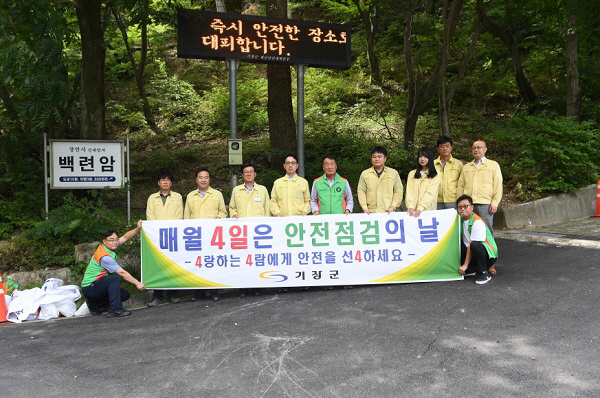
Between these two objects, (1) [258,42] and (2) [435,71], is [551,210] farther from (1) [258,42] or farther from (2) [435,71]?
(1) [258,42]

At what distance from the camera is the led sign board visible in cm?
884

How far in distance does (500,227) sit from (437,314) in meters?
6.31

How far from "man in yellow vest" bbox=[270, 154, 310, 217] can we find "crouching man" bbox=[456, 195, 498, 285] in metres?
2.05

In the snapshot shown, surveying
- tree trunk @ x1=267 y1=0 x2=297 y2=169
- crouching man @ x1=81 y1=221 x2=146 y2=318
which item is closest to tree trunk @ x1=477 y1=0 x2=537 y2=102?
tree trunk @ x1=267 y1=0 x2=297 y2=169

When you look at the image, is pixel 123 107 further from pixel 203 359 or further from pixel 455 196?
pixel 203 359

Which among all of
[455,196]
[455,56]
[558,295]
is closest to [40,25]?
[455,196]

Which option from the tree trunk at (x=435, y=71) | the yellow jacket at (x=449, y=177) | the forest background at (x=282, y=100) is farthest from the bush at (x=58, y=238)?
the tree trunk at (x=435, y=71)

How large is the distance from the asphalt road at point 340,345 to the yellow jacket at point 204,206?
1.21 m

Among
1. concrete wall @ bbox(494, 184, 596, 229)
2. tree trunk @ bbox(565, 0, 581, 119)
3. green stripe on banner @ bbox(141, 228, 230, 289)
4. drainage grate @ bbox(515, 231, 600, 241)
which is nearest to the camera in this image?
green stripe on banner @ bbox(141, 228, 230, 289)

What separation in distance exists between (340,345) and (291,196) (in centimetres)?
266

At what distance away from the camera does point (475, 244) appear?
662 centimetres

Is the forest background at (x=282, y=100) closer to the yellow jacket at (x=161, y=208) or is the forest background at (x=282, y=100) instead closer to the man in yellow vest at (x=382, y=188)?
the yellow jacket at (x=161, y=208)

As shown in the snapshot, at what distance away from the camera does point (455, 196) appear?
7.38 m

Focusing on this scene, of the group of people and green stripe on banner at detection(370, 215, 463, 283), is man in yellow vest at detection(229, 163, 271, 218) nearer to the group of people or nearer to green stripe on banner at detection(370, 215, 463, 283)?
the group of people
